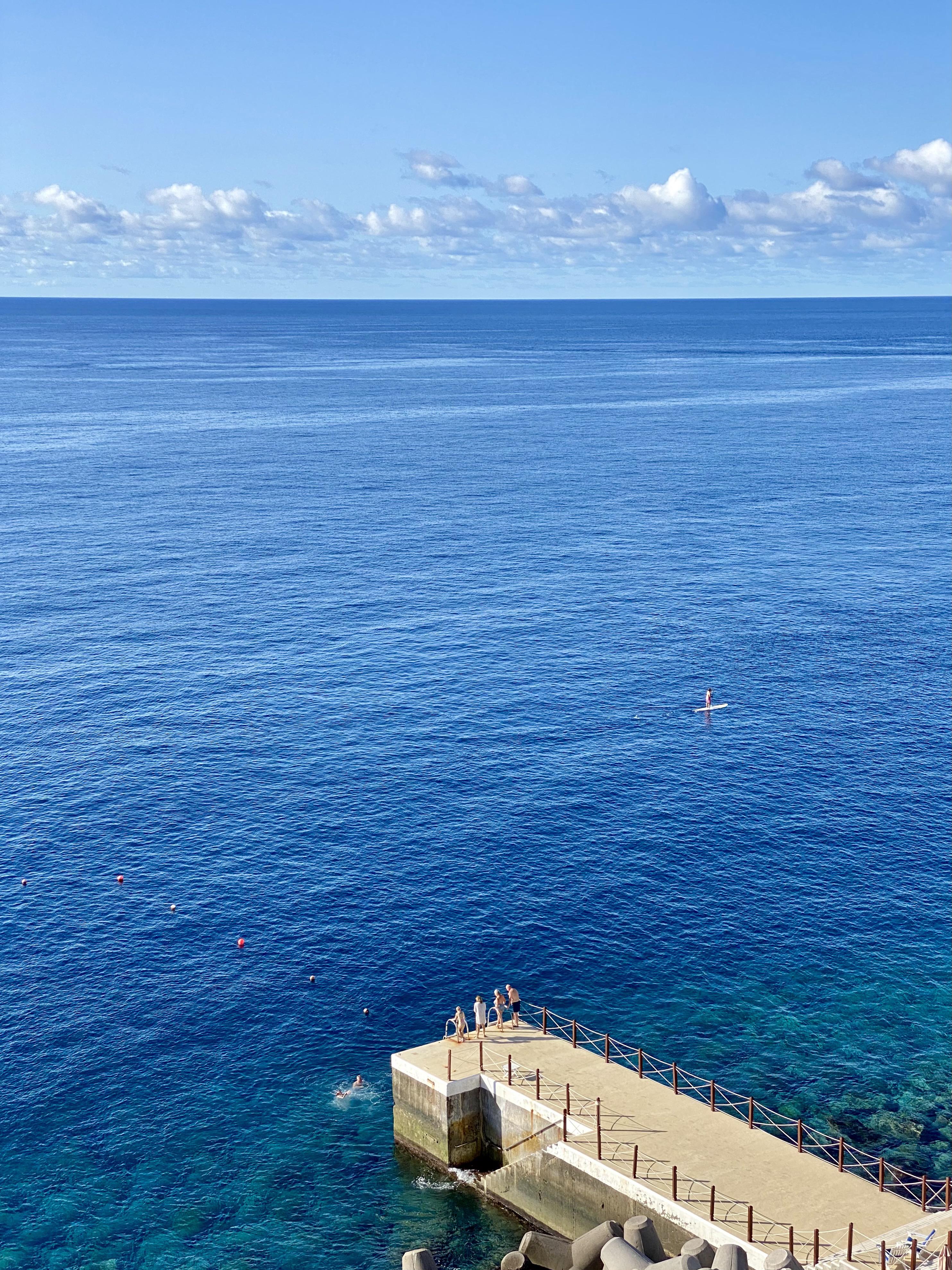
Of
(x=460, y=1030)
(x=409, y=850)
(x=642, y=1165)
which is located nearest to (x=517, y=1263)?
(x=642, y=1165)

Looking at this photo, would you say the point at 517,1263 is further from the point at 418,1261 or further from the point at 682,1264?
the point at 682,1264

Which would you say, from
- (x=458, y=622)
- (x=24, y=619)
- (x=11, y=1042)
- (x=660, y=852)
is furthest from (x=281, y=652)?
(x=11, y=1042)

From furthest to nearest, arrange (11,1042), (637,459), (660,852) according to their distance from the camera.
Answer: (637,459), (660,852), (11,1042)

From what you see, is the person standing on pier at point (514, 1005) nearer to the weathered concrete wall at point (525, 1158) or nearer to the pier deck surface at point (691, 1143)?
the pier deck surface at point (691, 1143)

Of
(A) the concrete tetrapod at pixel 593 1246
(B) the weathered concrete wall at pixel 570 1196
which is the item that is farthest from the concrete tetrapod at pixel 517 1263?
(B) the weathered concrete wall at pixel 570 1196

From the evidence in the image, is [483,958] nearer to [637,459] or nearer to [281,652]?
[281,652]

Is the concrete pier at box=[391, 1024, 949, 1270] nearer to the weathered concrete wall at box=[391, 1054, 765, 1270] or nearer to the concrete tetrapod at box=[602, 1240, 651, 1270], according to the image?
the weathered concrete wall at box=[391, 1054, 765, 1270]

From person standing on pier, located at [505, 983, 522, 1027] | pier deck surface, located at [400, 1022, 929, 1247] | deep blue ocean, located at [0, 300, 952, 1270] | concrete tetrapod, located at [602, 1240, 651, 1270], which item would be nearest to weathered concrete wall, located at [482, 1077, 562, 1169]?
pier deck surface, located at [400, 1022, 929, 1247]
